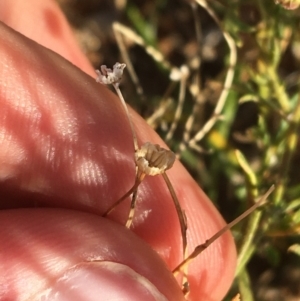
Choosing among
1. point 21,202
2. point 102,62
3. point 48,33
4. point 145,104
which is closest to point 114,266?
point 21,202

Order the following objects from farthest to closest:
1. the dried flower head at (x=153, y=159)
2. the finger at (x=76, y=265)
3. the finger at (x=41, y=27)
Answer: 1. the finger at (x=41, y=27)
2. the finger at (x=76, y=265)
3. the dried flower head at (x=153, y=159)

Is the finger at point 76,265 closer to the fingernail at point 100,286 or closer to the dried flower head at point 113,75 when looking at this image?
the fingernail at point 100,286

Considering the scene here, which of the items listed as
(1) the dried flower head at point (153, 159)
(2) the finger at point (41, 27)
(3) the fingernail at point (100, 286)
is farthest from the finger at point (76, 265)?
(2) the finger at point (41, 27)

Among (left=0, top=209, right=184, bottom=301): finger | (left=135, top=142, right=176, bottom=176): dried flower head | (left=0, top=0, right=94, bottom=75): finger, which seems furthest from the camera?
(left=0, top=0, right=94, bottom=75): finger

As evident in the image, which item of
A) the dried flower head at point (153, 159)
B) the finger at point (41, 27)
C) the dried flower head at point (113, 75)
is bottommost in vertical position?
the dried flower head at point (153, 159)

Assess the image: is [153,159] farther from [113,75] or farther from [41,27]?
[41,27]

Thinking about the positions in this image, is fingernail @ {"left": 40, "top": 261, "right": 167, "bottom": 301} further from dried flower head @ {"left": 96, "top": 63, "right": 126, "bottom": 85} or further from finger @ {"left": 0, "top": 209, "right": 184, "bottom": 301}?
dried flower head @ {"left": 96, "top": 63, "right": 126, "bottom": 85}

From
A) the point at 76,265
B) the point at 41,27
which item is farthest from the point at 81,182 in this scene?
the point at 41,27

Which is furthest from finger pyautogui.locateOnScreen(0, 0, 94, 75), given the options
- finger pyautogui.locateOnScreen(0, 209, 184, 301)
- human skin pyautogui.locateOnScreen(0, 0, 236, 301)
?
finger pyautogui.locateOnScreen(0, 209, 184, 301)
